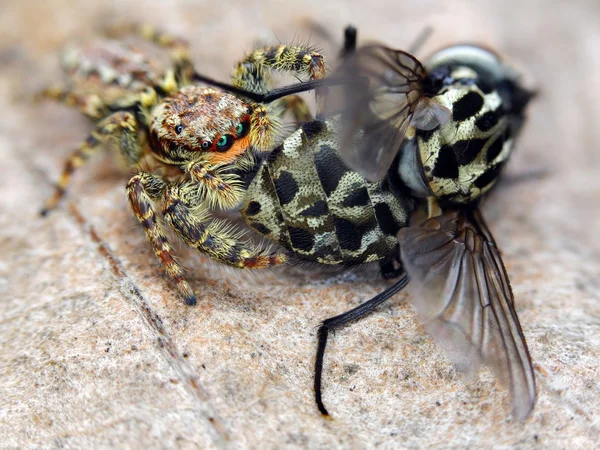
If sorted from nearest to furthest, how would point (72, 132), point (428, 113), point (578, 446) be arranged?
point (578, 446) → point (428, 113) → point (72, 132)

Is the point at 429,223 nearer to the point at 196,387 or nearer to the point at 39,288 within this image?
the point at 196,387

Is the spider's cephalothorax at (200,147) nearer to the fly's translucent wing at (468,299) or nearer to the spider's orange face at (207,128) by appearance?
the spider's orange face at (207,128)

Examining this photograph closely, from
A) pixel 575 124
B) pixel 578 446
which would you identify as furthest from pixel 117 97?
pixel 575 124

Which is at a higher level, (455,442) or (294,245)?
(294,245)

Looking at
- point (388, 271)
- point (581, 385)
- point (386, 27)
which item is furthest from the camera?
point (386, 27)

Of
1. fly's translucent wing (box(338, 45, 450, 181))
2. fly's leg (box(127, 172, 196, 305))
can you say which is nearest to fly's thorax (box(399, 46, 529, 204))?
fly's translucent wing (box(338, 45, 450, 181))

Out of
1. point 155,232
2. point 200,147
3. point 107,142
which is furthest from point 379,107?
point 107,142

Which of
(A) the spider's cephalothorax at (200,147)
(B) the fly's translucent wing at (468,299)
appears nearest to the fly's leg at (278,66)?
(A) the spider's cephalothorax at (200,147)

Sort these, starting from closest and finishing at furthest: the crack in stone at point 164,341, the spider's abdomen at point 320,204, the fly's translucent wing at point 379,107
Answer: the crack in stone at point 164,341, the fly's translucent wing at point 379,107, the spider's abdomen at point 320,204
